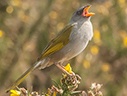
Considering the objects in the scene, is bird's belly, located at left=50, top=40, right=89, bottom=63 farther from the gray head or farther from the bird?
the gray head

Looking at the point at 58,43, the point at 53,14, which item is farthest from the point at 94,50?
the point at 58,43

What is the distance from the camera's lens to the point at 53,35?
598 cm

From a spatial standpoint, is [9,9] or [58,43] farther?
[9,9]

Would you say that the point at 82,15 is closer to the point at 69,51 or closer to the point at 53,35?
the point at 69,51

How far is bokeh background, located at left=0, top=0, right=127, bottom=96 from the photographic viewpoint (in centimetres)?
489

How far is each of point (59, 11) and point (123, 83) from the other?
2.70m

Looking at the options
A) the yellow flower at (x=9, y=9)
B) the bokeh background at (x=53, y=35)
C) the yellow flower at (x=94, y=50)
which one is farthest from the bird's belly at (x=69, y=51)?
the yellow flower at (x=94, y=50)

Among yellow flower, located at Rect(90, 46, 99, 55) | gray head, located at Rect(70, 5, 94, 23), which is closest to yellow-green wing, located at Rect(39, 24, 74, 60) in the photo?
gray head, located at Rect(70, 5, 94, 23)

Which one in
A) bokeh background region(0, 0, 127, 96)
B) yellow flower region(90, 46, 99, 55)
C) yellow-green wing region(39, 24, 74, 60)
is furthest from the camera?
yellow flower region(90, 46, 99, 55)

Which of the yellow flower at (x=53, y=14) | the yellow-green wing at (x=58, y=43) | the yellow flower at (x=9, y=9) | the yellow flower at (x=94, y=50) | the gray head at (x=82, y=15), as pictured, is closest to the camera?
the yellow-green wing at (x=58, y=43)

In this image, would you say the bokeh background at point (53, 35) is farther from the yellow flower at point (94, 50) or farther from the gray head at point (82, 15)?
the gray head at point (82, 15)

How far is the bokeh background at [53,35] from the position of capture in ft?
16.0

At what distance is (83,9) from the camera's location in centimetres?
331

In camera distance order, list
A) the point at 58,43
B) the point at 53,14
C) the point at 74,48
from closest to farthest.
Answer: the point at 74,48
the point at 58,43
the point at 53,14
